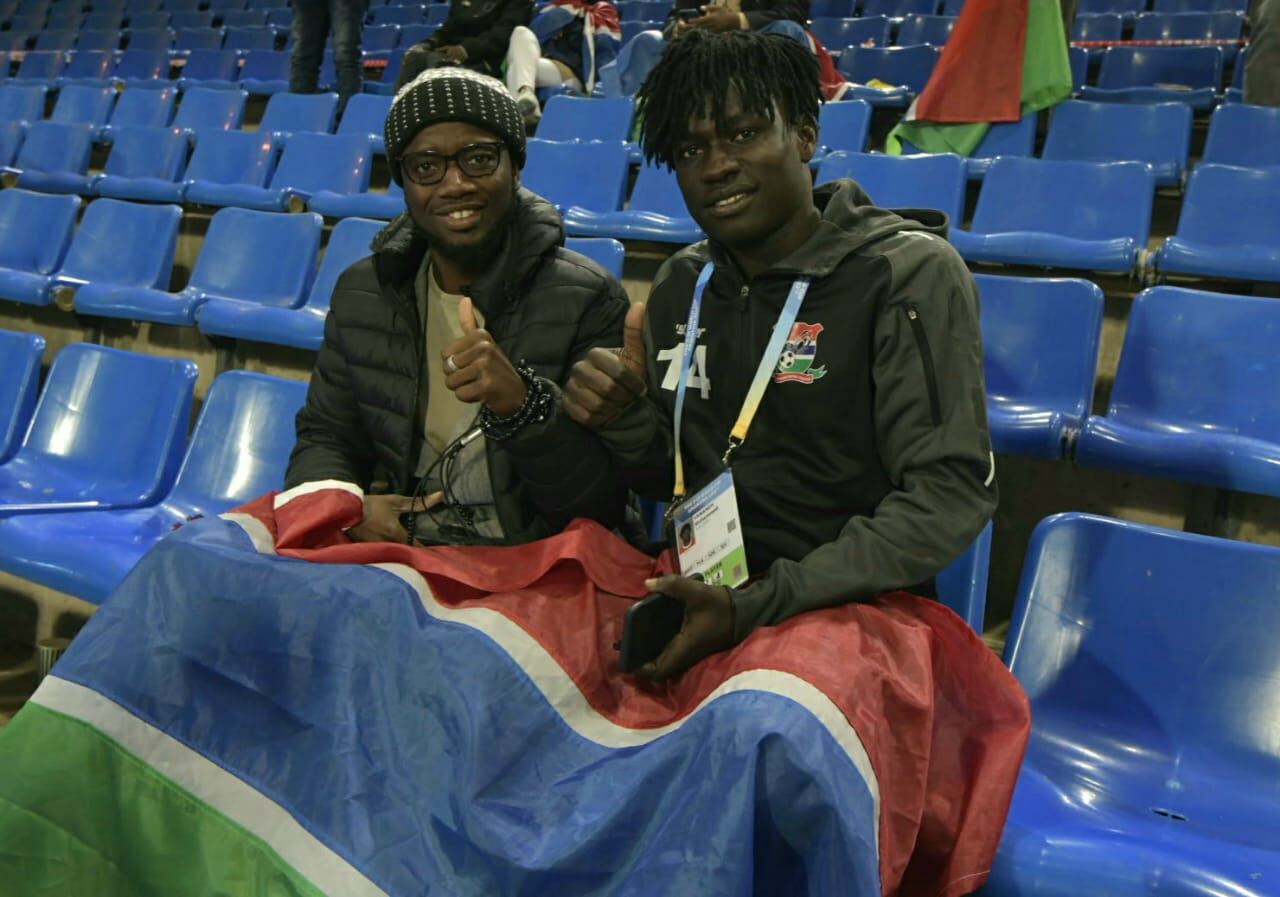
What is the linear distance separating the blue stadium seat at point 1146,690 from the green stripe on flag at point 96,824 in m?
0.78

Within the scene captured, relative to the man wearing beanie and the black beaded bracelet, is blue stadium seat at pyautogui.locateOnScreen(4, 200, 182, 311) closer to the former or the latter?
the man wearing beanie

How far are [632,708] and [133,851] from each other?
21.1 inches

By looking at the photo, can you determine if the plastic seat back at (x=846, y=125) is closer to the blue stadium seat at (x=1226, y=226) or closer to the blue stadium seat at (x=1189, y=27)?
the blue stadium seat at (x=1226, y=226)

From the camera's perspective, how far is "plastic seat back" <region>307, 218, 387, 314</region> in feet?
8.84

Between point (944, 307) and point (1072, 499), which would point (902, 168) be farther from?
point (944, 307)

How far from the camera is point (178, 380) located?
2.20m

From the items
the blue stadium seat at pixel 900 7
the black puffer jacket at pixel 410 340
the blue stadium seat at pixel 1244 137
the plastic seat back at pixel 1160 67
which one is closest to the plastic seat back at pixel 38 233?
the black puffer jacket at pixel 410 340

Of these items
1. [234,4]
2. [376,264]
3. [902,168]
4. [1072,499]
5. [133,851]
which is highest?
[234,4]

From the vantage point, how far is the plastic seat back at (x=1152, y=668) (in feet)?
3.94

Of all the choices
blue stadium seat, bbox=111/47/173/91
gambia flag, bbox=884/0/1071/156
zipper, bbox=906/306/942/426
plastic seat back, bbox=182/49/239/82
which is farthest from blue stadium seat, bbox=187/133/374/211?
blue stadium seat, bbox=111/47/173/91

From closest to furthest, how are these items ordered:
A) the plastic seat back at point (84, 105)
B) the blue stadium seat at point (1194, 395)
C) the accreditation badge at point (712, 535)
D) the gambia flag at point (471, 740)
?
the gambia flag at point (471, 740) < the accreditation badge at point (712, 535) < the blue stadium seat at point (1194, 395) < the plastic seat back at point (84, 105)

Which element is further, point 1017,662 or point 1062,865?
point 1017,662

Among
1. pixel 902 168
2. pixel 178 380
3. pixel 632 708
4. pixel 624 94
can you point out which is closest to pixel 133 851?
pixel 632 708

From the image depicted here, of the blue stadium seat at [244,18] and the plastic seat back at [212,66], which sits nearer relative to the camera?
the plastic seat back at [212,66]
